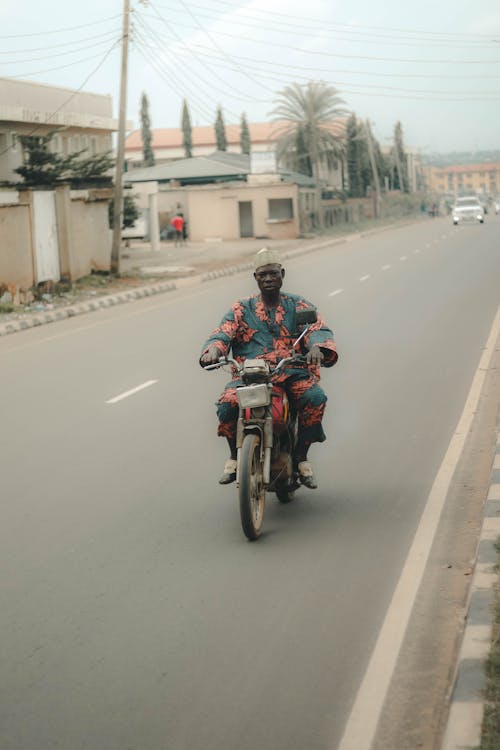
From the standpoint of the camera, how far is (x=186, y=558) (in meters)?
7.25

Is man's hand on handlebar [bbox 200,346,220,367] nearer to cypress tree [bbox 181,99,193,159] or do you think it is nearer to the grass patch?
the grass patch

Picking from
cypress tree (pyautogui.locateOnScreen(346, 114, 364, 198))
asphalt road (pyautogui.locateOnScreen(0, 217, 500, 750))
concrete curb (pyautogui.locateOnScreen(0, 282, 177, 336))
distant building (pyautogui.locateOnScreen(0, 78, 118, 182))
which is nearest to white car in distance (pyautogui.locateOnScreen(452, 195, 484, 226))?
distant building (pyautogui.locateOnScreen(0, 78, 118, 182))

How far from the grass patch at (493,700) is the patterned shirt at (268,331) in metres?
2.93

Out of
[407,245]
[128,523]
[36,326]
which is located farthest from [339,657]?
[407,245]

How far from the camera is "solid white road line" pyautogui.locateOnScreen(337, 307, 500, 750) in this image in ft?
15.6

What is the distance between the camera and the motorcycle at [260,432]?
24.2 ft

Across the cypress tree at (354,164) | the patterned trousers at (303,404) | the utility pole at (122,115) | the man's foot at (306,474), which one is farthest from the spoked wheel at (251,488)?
the cypress tree at (354,164)

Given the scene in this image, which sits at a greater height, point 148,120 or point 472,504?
point 148,120

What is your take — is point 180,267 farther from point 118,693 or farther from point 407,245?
point 118,693

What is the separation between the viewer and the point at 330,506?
855cm

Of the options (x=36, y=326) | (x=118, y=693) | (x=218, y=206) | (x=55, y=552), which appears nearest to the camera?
(x=118, y=693)

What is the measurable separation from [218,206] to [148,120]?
180 feet

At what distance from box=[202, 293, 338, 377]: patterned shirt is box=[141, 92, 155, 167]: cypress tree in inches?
4484

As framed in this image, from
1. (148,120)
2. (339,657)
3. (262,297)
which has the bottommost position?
(339,657)
